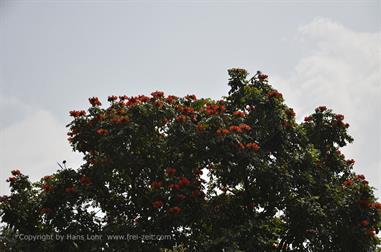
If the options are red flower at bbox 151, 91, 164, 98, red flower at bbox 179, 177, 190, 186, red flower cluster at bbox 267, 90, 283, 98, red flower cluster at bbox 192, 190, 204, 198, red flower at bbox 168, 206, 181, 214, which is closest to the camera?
red flower at bbox 168, 206, 181, 214

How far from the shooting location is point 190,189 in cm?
1279

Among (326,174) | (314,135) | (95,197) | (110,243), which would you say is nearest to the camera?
(110,243)

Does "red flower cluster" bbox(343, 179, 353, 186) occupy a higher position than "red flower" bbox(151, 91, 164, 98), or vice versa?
"red flower" bbox(151, 91, 164, 98)

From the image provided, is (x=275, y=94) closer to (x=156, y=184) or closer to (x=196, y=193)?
(x=196, y=193)

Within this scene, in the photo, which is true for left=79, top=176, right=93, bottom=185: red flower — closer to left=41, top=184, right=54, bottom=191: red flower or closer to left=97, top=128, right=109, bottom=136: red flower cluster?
left=41, top=184, right=54, bottom=191: red flower

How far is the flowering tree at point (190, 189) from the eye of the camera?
12680 millimetres

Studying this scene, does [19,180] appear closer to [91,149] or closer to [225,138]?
[91,149]

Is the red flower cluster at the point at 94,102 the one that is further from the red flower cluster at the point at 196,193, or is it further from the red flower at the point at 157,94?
the red flower cluster at the point at 196,193

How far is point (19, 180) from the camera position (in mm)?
13992

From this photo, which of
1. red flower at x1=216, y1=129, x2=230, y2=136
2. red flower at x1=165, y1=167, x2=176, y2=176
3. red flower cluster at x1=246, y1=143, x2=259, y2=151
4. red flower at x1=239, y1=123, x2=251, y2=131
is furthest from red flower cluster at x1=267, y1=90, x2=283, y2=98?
red flower at x1=165, y1=167, x2=176, y2=176

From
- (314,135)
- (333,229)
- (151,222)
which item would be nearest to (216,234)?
(151,222)

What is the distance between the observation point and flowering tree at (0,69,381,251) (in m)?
12.7

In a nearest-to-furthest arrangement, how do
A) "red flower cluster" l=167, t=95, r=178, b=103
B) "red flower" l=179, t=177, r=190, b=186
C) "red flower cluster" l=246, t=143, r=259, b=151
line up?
"red flower" l=179, t=177, r=190, b=186 < "red flower cluster" l=246, t=143, r=259, b=151 < "red flower cluster" l=167, t=95, r=178, b=103

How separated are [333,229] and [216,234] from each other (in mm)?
3550
